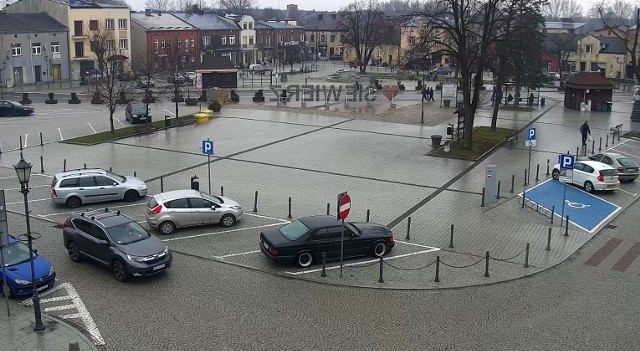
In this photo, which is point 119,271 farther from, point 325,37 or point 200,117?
point 325,37

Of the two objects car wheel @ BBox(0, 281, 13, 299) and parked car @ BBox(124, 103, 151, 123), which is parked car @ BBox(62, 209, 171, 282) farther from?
parked car @ BBox(124, 103, 151, 123)

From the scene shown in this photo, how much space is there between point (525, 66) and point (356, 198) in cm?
2193

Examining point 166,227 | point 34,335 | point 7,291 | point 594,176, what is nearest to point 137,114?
point 166,227

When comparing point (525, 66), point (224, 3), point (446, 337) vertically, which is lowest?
point (446, 337)

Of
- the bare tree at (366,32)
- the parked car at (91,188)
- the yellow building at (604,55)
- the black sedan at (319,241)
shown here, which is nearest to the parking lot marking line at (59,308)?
the black sedan at (319,241)

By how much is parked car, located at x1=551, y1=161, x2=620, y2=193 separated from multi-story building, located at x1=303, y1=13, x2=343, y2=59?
10019 cm

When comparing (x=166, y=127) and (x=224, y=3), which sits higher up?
(x=224, y=3)

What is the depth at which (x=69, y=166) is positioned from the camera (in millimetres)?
28562

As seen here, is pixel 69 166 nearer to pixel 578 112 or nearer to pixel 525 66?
pixel 525 66

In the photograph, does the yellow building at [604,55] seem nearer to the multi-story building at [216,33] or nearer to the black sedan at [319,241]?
the multi-story building at [216,33]

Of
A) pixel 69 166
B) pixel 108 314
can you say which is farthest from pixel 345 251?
pixel 69 166

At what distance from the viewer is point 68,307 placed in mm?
14141

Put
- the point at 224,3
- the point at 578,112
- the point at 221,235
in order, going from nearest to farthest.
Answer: the point at 221,235
the point at 578,112
the point at 224,3

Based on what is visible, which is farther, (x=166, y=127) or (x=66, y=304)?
(x=166, y=127)
